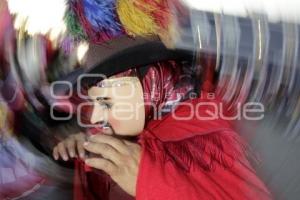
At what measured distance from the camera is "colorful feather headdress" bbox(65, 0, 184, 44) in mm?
469

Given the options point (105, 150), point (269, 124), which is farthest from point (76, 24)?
point (269, 124)

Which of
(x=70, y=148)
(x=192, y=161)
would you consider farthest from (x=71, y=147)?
(x=192, y=161)

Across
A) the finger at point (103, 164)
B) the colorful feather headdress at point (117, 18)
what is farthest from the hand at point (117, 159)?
the colorful feather headdress at point (117, 18)

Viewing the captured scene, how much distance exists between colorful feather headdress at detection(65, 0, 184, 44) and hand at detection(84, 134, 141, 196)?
4.4 inches

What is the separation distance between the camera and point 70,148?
57cm

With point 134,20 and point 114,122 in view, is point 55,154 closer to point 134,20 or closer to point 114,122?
point 114,122

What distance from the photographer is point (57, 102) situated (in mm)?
566

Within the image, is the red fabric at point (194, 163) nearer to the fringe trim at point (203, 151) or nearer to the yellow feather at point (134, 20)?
the fringe trim at point (203, 151)

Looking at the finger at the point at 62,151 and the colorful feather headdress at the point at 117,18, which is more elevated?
the colorful feather headdress at the point at 117,18

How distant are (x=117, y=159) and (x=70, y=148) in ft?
0.28

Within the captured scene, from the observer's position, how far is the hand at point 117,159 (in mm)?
512

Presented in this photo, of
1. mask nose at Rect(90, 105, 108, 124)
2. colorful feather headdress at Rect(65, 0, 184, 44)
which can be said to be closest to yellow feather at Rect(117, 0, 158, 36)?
colorful feather headdress at Rect(65, 0, 184, 44)

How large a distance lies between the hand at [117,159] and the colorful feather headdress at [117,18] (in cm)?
11

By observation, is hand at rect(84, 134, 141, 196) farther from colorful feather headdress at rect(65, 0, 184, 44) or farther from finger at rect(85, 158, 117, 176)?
colorful feather headdress at rect(65, 0, 184, 44)
